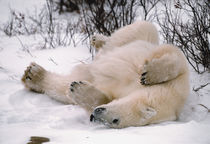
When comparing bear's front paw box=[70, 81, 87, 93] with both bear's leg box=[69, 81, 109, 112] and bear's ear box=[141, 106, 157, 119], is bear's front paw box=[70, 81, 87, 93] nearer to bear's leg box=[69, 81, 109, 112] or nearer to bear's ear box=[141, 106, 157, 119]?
bear's leg box=[69, 81, 109, 112]

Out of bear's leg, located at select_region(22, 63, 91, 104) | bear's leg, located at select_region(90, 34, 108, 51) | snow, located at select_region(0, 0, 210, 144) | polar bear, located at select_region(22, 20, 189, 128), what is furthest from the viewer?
bear's leg, located at select_region(90, 34, 108, 51)

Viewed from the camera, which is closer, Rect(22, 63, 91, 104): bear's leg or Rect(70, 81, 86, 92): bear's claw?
Rect(70, 81, 86, 92): bear's claw

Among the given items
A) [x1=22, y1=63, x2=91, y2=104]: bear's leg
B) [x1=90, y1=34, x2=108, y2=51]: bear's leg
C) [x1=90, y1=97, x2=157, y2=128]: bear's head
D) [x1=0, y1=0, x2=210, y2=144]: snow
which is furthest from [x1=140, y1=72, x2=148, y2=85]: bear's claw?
[x1=90, y1=34, x2=108, y2=51]: bear's leg

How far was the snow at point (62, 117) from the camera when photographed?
1.35 meters

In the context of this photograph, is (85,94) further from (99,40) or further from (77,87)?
(99,40)

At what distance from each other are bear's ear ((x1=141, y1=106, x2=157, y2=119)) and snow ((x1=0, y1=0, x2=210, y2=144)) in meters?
0.11

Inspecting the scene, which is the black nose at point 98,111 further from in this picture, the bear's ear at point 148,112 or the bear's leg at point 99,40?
the bear's leg at point 99,40

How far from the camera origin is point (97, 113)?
1.77 meters

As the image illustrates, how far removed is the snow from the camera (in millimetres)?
1353

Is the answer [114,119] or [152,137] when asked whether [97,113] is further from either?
[152,137]

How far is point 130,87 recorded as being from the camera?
230 centimetres

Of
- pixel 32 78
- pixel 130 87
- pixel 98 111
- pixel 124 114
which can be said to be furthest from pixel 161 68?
pixel 32 78

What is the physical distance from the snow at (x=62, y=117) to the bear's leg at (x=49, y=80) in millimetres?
91

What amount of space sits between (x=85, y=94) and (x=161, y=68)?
0.73m
